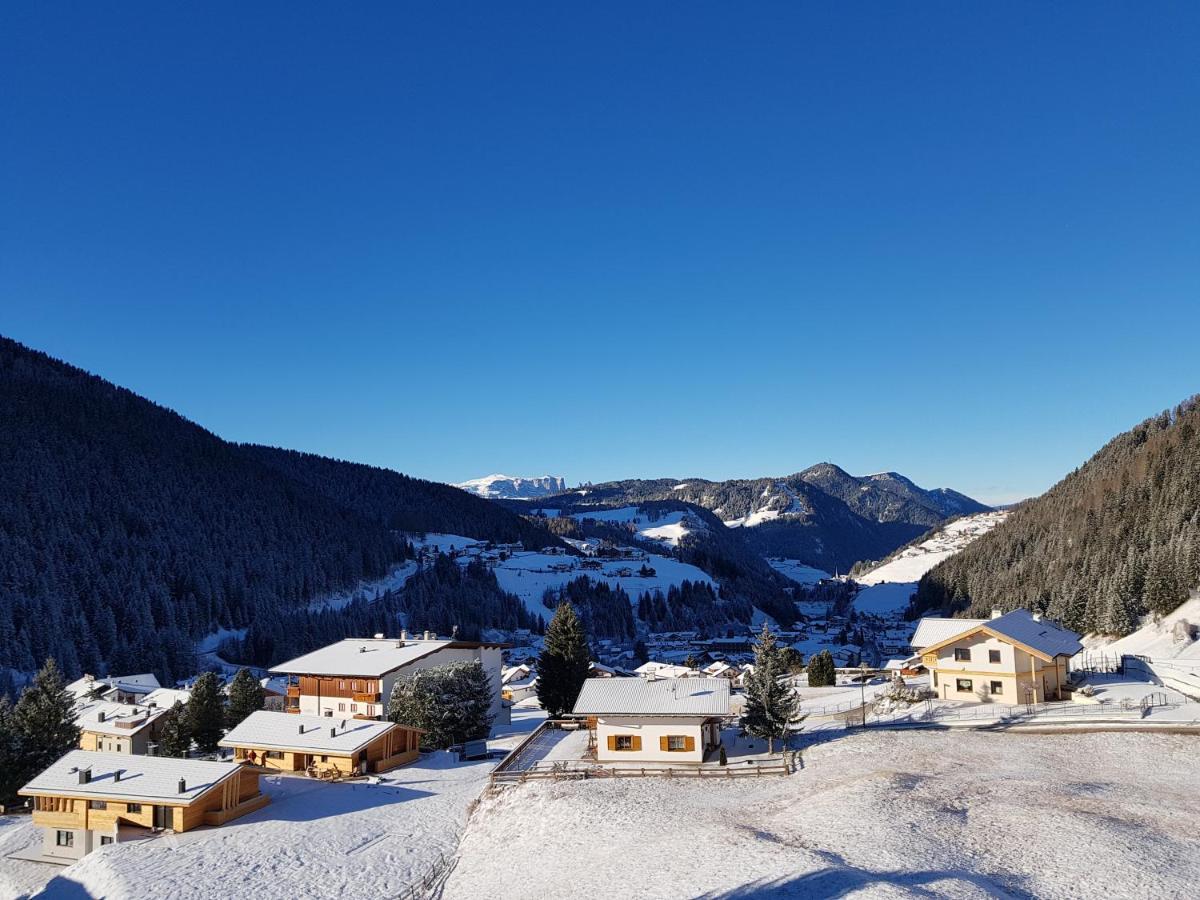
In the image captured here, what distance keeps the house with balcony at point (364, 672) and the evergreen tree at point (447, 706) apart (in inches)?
236

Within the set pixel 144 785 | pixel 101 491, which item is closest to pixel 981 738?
pixel 144 785

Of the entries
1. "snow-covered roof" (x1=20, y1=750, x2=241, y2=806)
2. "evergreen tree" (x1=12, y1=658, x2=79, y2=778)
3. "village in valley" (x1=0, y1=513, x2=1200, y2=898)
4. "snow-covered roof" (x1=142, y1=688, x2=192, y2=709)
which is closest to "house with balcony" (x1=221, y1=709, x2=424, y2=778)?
"village in valley" (x1=0, y1=513, x2=1200, y2=898)

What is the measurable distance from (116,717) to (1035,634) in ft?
225

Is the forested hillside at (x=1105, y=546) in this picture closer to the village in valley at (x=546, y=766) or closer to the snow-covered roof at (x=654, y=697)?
the village in valley at (x=546, y=766)

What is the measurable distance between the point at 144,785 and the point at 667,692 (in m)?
27.0

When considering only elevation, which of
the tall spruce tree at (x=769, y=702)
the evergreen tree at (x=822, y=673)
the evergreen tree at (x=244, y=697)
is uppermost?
the tall spruce tree at (x=769, y=702)

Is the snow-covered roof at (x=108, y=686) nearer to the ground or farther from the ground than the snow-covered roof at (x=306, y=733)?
nearer to the ground

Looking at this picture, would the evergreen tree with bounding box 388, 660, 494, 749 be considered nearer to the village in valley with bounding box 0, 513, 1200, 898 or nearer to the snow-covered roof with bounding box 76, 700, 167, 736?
the village in valley with bounding box 0, 513, 1200, 898

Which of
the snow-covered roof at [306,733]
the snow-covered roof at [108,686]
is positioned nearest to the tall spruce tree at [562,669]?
the snow-covered roof at [306,733]

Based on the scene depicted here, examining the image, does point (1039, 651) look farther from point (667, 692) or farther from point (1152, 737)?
point (667, 692)

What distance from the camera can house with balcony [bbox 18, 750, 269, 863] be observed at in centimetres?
3853

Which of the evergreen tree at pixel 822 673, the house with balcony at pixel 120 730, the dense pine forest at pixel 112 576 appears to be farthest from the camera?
the dense pine forest at pixel 112 576

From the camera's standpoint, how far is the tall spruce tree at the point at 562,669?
60812 millimetres

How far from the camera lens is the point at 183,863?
33.5 meters
